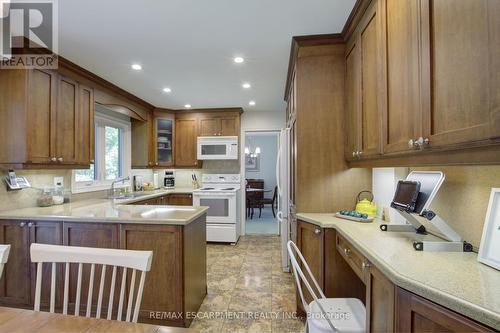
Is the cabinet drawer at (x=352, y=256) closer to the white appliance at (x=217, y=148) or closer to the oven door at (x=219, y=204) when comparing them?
the oven door at (x=219, y=204)

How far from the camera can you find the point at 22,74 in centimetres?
221

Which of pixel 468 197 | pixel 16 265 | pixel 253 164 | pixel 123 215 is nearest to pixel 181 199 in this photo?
pixel 123 215

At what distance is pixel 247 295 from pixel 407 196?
6.03 feet

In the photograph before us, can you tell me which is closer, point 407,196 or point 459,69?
point 459,69

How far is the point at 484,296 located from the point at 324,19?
189cm

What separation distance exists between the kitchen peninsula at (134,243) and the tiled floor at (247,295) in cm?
21

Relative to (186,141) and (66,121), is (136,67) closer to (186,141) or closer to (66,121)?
(66,121)

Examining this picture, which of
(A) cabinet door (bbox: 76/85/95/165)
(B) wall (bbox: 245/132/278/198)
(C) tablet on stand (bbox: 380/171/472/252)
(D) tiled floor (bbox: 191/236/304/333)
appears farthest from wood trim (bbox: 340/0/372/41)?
(B) wall (bbox: 245/132/278/198)

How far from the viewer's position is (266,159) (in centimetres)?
855

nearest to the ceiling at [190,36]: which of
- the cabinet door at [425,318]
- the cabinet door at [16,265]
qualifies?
the cabinet door at [16,265]

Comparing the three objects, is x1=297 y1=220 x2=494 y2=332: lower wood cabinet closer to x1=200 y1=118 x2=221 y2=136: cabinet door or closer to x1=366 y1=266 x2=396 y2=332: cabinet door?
x1=366 y1=266 x2=396 y2=332: cabinet door

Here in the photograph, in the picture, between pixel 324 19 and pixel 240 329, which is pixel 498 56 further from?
pixel 240 329

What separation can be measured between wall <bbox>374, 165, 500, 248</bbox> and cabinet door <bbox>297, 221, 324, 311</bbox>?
2.53ft

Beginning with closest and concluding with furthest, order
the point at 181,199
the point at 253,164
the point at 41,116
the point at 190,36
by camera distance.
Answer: the point at 190,36 < the point at 41,116 < the point at 181,199 < the point at 253,164
